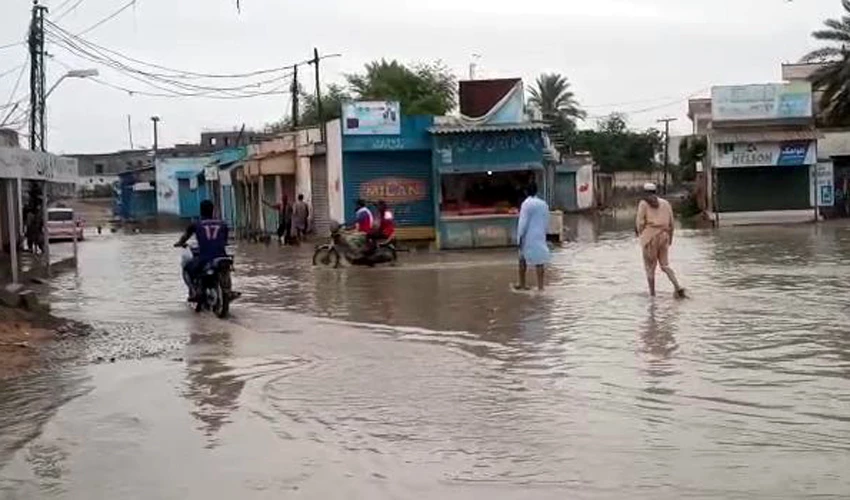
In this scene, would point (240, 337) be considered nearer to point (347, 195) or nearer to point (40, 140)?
point (347, 195)

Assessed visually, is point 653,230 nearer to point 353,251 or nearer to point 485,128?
point 353,251

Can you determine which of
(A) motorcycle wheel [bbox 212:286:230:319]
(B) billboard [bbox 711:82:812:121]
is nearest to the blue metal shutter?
(A) motorcycle wheel [bbox 212:286:230:319]

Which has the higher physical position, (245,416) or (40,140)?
(40,140)

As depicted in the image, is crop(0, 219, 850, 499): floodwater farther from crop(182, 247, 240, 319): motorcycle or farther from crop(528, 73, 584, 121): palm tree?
crop(528, 73, 584, 121): palm tree

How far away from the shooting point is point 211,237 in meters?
14.3

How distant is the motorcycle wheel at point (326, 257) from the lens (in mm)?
22773

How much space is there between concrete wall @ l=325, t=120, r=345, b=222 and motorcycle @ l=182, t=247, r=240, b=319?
1553cm

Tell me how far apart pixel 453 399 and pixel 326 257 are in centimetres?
1494

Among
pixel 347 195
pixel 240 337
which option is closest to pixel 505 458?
pixel 240 337

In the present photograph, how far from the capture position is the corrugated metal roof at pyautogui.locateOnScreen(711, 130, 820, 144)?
3984 centimetres

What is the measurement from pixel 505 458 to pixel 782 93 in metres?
37.4

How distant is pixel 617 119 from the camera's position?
9069 centimetres

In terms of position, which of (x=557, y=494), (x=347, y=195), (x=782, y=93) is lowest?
(x=557, y=494)

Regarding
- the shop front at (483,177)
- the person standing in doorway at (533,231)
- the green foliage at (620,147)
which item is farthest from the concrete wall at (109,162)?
the person standing in doorway at (533,231)
